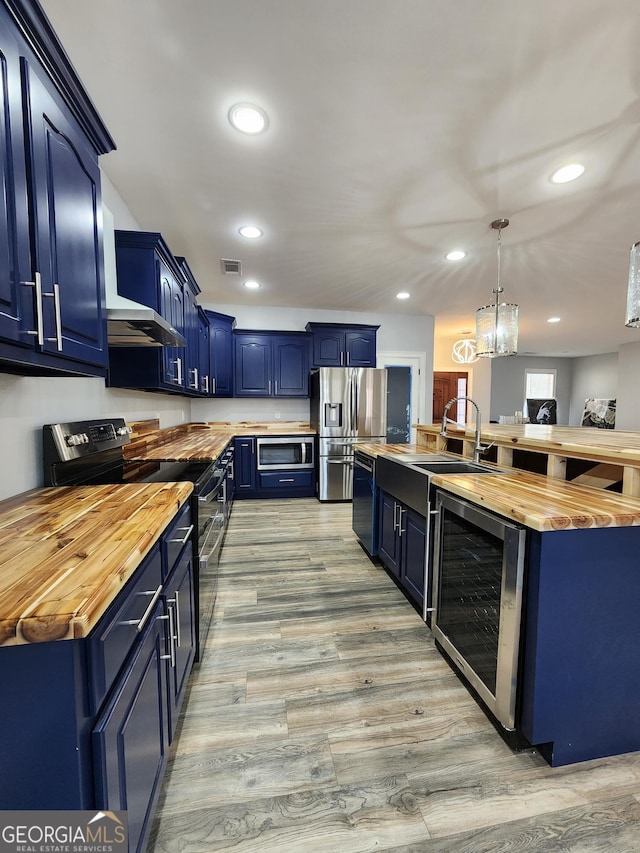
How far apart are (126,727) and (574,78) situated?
278 cm

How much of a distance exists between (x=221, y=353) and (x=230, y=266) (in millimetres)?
1325

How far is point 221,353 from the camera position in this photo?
4.65 meters

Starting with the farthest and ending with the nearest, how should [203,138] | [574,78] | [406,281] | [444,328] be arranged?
1. [444,328]
2. [406,281]
3. [203,138]
4. [574,78]

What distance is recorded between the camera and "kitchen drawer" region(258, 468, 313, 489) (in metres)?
4.64

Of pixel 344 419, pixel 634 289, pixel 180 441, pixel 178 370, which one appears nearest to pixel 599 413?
pixel 344 419

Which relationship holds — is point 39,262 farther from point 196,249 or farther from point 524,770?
point 196,249

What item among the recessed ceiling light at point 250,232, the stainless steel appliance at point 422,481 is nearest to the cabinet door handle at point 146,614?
the stainless steel appliance at point 422,481

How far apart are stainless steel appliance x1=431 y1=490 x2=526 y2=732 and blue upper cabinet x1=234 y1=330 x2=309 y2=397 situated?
11.3 feet

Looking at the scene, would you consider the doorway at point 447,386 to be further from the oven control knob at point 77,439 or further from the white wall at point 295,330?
the oven control knob at point 77,439

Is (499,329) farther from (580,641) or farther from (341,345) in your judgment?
(341,345)

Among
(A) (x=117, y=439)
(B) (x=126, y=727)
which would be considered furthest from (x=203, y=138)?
(B) (x=126, y=727)

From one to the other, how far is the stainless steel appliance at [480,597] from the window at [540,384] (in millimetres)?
9485

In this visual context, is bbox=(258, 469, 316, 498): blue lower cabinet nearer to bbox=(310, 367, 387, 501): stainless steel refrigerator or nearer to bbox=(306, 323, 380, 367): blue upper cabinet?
bbox=(310, 367, 387, 501): stainless steel refrigerator

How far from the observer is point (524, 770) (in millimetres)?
1246
